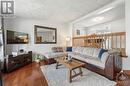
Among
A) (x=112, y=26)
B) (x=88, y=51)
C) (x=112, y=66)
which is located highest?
(x=112, y=26)

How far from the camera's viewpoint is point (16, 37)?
5.24m

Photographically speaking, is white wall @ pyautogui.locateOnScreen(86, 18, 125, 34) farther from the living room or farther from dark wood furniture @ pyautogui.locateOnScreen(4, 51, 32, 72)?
dark wood furniture @ pyautogui.locateOnScreen(4, 51, 32, 72)

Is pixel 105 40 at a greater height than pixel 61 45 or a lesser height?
greater

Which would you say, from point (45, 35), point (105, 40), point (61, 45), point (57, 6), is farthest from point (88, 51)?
point (45, 35)

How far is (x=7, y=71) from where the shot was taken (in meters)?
3.95

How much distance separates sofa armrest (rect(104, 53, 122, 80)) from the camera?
2975 mm

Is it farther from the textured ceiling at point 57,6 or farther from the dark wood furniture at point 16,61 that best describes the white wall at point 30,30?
the textured ceiling at point 57,6

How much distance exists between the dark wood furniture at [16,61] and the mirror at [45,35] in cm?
133

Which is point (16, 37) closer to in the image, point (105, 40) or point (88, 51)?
point (88, 51)

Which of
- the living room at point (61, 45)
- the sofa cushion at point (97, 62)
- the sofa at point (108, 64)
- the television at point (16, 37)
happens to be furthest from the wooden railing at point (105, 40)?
the television at point (16, 37)

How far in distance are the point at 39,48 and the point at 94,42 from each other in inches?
128

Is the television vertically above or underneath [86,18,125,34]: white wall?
underneath

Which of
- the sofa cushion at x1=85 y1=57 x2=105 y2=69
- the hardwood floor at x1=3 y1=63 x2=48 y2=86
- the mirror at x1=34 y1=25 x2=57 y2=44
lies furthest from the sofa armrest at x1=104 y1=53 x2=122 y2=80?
the mirror at x1=34 y1=25 x2=57 y2=44

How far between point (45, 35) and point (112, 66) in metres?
4.55
